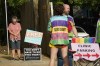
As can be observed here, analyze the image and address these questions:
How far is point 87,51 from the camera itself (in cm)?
1194

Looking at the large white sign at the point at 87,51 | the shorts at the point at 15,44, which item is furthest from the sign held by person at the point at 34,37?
the large white sign at the point at 87,51

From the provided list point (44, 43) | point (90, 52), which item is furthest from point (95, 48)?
point (44, 43)

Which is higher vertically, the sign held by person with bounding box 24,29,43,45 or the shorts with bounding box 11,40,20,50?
the sign held by person with bounding box 24,29,43,45

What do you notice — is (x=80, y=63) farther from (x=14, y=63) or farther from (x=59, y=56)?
(x=14, y=63)

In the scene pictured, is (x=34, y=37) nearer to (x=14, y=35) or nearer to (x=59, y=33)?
(x=14, y=35)

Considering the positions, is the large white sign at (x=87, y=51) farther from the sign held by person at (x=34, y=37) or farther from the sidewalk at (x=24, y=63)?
the sign held by person at (x=34, y=37)

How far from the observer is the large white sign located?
1167cm

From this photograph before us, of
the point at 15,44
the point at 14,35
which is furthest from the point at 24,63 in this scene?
the point at 14,35

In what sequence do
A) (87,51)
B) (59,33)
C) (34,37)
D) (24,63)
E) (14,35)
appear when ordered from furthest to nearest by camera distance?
(34,37) < (14,35) < (24,63) < (87,51) < (59,33)

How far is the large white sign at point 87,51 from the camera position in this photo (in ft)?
38.3

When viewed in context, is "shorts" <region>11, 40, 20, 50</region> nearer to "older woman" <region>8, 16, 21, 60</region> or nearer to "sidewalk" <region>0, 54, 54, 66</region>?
"older woman" <region>8, 16, 21, 60</region>

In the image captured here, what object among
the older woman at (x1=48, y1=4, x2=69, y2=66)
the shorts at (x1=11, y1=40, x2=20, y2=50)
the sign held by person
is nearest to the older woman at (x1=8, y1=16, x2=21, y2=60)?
the shorts at (x1=11, y1=40, x2=20, y2=50)

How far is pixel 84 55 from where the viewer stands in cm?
1197

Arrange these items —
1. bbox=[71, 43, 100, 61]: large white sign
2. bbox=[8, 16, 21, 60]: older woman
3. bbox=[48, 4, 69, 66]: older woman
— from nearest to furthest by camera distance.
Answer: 1. bbox=[48, 4, 69, 66]: older woman
2. bbox=[71, 43, 100, 61]: large white sign
3. bbox=[8, 16, 21, 60]: older woman
